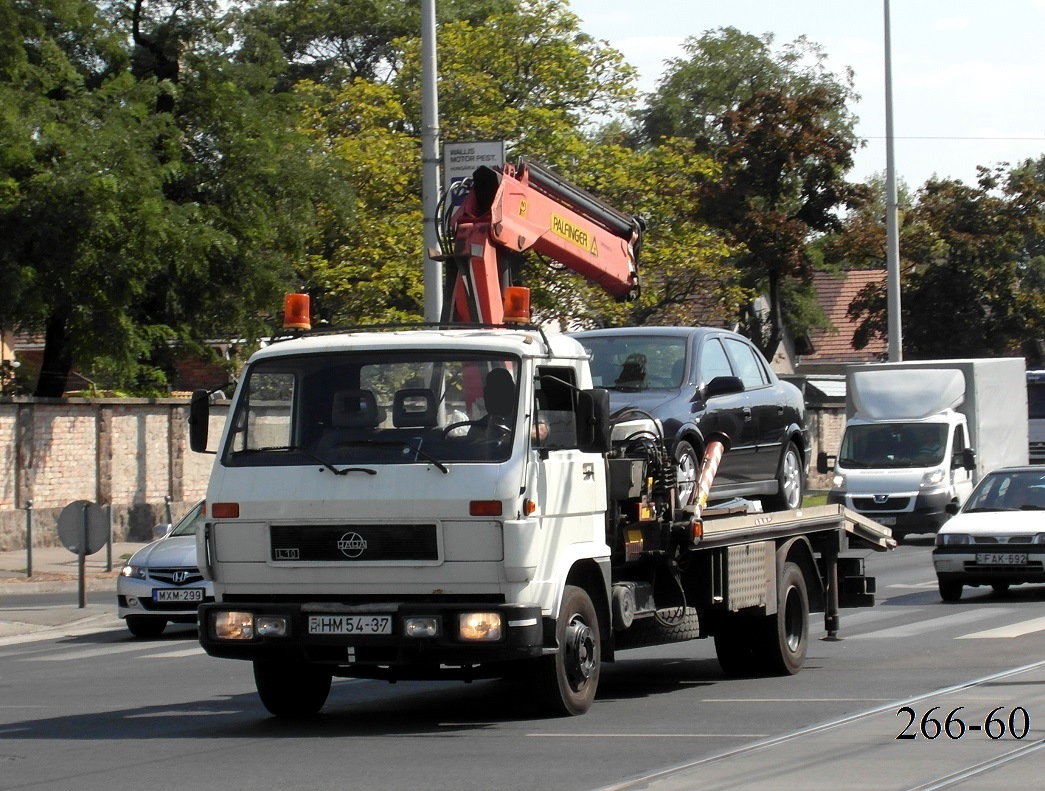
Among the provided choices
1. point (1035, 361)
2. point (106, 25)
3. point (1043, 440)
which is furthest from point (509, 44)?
point (1035, 361)

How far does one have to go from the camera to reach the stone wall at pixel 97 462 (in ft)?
92.7

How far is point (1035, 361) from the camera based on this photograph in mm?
64188

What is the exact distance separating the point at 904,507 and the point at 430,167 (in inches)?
496

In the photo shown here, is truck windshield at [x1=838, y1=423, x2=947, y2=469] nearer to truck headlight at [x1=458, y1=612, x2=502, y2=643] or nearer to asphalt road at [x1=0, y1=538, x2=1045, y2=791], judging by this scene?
asphalt road at [x1=0, y1=538, x2=1045, y2=791]

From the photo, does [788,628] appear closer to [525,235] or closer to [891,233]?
[525,235]

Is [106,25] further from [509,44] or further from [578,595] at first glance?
[578,595]

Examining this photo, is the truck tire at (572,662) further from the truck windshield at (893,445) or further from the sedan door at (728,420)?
the truck windshield at (893,445)

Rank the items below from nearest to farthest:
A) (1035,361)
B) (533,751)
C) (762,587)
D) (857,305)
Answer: (533,751)
(762,587)
(857,305)
(1035,361)

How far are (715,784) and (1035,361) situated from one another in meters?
59.8

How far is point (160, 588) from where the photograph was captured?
55.7ft

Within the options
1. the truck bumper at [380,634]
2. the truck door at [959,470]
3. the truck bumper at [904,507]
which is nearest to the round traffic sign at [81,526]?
the truck bumper at [380,634]

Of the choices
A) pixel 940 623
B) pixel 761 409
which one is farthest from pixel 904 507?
pixel 761 409

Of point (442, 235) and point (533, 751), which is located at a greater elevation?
point (442, 235)

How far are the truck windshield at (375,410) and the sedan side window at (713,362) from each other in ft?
11.3
